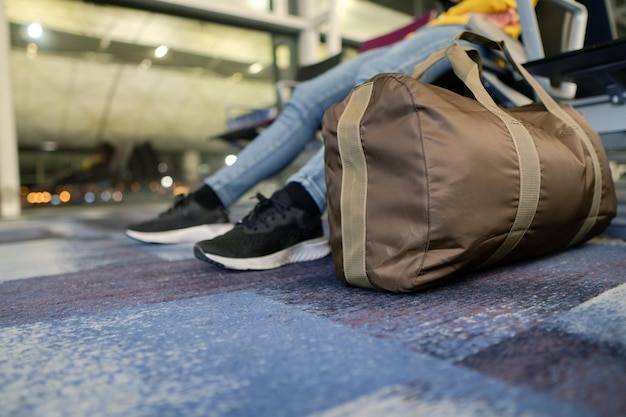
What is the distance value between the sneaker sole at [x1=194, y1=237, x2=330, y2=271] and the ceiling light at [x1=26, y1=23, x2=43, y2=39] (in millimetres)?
4476

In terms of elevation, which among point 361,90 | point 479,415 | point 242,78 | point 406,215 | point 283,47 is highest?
point 242,78

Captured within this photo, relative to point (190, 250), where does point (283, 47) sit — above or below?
above

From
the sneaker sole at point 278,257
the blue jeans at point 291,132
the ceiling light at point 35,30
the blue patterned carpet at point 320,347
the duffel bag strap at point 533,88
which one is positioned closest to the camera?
the blue patterned carpet at point 320,347

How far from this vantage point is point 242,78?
5922mm

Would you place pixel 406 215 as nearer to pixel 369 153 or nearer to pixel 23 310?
pixel 369 153

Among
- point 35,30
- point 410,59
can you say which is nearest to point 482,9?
point 410,59

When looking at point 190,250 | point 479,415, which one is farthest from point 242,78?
point 479,415

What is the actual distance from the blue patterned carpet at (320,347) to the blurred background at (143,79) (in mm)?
1653

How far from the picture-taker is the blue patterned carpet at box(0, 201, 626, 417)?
278 millimetres

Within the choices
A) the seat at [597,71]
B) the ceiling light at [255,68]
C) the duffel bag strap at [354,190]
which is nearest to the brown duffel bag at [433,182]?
the duffel bag strap at [354,190]

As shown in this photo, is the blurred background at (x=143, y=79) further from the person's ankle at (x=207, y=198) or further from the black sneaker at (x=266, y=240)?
the black sneaker at (x=266, y=240)

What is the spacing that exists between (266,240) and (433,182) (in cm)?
35

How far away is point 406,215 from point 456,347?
0.20m

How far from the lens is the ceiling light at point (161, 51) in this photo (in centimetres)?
512
